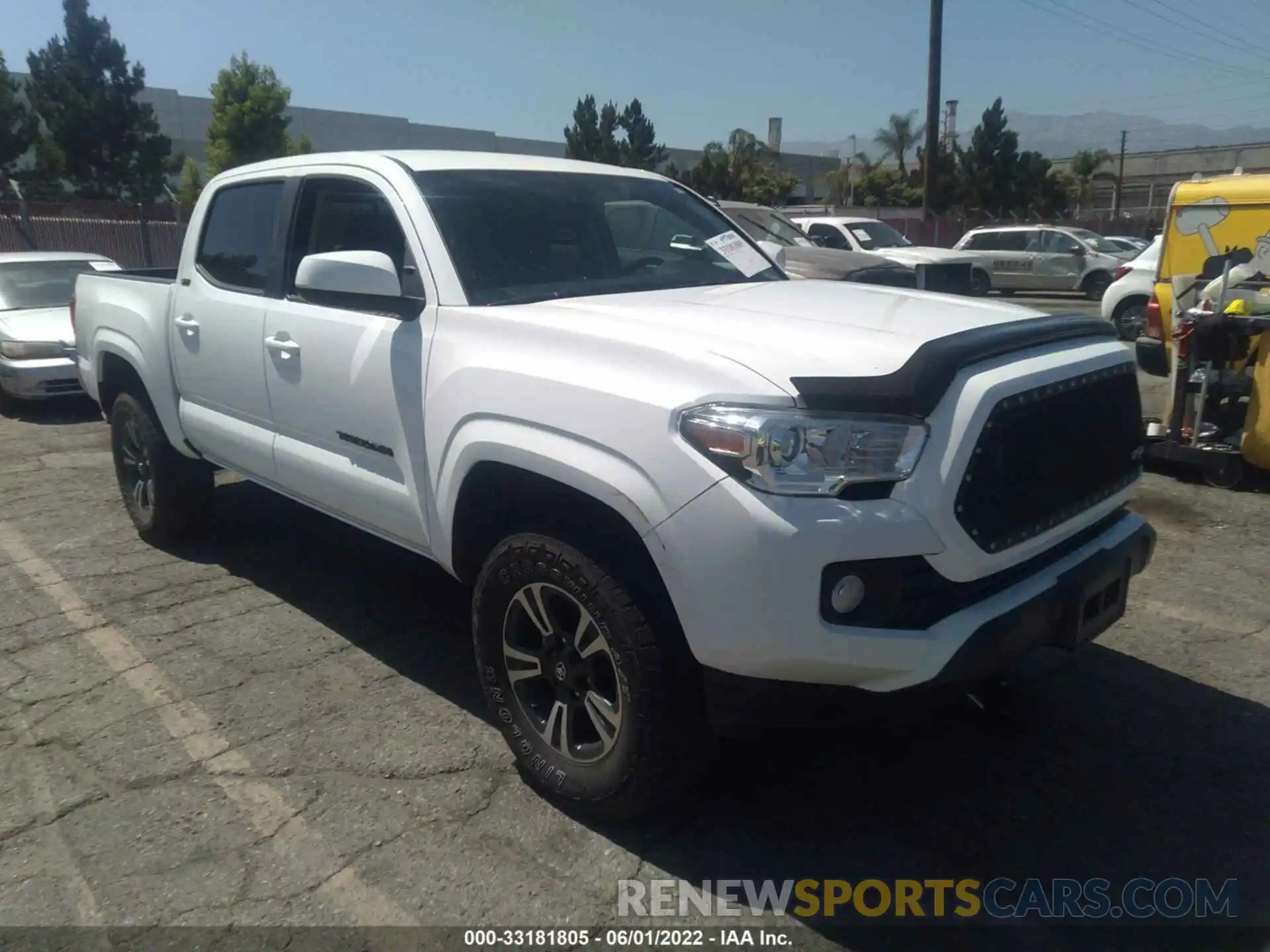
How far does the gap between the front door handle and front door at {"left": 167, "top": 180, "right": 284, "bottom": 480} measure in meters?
0.12

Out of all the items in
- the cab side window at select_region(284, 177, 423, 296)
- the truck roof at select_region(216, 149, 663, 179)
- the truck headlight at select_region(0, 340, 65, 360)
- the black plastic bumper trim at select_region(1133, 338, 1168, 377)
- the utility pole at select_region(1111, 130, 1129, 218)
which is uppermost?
the utility pole at select_region(1111, 130, 1129, 218)

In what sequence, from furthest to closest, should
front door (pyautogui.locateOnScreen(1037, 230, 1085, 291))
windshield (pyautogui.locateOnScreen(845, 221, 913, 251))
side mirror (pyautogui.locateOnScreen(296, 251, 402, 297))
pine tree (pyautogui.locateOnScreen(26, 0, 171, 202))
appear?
pine tree (pyautogui.locateOnScreen(26, 0, 171, 202)) < front door (pyautogui.locateOnScreen(1037, 230, 1085, 291)) < windshield (pyautogui.locateOnScreen(845, 221, 913, 251)) < side mirror (pyautogui.locateOnScreen(296, 251, 402, 297))

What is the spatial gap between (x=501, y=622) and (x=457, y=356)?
32.8 inches

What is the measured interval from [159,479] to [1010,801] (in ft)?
14.3

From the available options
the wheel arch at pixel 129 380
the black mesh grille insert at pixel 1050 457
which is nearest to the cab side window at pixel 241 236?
the wheel arch at pixel 129 380

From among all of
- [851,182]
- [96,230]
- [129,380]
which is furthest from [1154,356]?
[851,182]

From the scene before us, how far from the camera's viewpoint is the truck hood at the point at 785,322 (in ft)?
8.47

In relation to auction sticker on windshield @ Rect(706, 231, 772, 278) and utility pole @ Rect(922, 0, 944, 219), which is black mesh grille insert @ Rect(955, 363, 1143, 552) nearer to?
auction sticker on windshield @ Rect(706, 231, 772, 278)

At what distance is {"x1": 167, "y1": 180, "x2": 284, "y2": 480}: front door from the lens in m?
4.26

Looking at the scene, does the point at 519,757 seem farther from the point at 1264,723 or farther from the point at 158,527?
the point at 158,527

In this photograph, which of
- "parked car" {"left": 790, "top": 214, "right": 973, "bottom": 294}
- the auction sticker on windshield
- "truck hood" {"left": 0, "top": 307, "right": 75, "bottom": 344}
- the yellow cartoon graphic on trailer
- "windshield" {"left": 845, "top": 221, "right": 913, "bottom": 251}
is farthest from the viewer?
"windshield" {"left": 845, "top": 221, "right": 913, "bottom": 251}

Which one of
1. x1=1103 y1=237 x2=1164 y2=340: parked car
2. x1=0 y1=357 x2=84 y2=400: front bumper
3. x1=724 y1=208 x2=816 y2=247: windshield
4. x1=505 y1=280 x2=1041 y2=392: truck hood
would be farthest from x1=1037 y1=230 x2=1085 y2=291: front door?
x1=505 y1=280 x2=1041 y2=392: truck hood

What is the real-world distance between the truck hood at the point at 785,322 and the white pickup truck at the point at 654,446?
16 mm

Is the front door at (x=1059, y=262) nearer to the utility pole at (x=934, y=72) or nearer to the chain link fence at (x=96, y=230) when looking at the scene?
the utility pole at (x=934, y=72)
